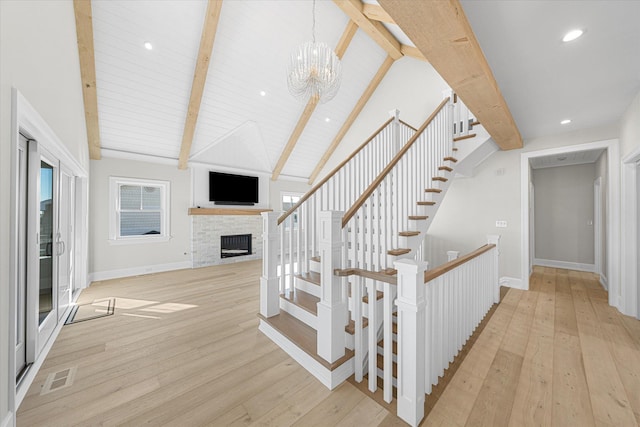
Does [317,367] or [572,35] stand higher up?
[572,35]

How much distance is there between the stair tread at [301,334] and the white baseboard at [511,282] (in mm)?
3570

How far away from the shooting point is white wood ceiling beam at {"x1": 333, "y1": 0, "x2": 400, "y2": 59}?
14.1 feet

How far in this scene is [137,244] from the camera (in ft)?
16.0

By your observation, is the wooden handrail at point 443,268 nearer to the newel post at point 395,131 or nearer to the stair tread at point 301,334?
the stair tread at point 301,334

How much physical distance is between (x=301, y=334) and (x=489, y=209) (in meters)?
3.92

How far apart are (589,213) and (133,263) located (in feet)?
31.1

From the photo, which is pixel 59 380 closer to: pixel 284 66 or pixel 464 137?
pixel 464 137

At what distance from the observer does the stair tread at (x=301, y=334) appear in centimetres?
180

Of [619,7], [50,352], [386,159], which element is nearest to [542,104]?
[619,7]

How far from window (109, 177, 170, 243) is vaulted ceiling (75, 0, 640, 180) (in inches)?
25.0

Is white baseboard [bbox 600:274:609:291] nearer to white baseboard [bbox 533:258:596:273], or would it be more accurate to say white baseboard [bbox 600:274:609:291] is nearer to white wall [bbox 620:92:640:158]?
white baseboard [bbox 533:258:596:273]

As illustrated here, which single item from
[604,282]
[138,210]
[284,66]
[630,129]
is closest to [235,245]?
[138,210]

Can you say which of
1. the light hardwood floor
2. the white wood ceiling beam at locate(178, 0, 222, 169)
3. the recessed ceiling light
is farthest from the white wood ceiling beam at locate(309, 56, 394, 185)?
the light hardwood floor

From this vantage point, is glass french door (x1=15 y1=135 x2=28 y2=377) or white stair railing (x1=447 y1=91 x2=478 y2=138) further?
white stair railing (x1=447 y1=91 x2=478 y2=138)
